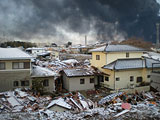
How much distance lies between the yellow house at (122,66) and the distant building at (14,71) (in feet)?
33.8

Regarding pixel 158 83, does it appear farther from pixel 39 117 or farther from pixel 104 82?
pixel 39 117

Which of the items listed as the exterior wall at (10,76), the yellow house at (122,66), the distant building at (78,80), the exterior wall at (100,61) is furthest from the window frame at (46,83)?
the exterior wall at (100,61)

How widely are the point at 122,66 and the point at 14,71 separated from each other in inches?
533

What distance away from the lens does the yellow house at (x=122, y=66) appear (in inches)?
915

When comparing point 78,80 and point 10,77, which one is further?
point 78,80

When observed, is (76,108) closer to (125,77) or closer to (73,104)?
(73,104)

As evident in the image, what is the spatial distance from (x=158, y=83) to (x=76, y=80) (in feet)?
31.3

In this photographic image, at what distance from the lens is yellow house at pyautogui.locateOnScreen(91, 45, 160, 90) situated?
2325 cm

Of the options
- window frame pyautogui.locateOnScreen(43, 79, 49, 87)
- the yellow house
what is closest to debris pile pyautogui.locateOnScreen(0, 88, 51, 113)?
window frame pyautogui.locateOnScreen(43, 79, 49, 87)

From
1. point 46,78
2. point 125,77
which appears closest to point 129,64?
point 125,77

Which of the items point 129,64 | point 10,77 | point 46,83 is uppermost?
point 129,64

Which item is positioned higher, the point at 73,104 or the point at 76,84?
the point at 76,84

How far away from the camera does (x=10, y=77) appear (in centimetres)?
1944

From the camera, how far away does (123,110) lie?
14164mm
